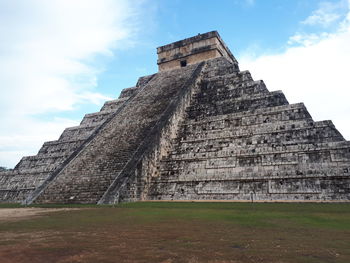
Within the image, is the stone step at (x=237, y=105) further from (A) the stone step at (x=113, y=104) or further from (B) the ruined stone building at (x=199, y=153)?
(A) the stone step at (x=113, y=104)

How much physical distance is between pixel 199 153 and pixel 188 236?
7108mm

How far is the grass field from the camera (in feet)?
12.8

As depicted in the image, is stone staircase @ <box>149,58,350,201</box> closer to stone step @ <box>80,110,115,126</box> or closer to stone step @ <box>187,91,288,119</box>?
stone step @ <box>187,91,288,119</box>

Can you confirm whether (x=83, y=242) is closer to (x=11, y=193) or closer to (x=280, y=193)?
(x=280, y=193)

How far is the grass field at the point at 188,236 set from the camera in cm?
392

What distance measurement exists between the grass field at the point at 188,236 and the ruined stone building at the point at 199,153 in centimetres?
194

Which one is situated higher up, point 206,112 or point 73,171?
point 206,112

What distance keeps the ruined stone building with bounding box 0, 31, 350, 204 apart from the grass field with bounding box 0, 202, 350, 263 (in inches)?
76.3

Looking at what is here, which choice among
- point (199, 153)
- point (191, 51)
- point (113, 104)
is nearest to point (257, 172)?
point (199, 153)

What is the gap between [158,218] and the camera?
23.2 feet

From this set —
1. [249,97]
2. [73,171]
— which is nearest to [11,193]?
[73,171]

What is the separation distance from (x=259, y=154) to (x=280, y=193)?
175 cm

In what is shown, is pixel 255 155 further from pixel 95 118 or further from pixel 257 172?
pixel 95 118

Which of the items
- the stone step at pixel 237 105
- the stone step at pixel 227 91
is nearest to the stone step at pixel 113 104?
the stone step at pixel 227 91
